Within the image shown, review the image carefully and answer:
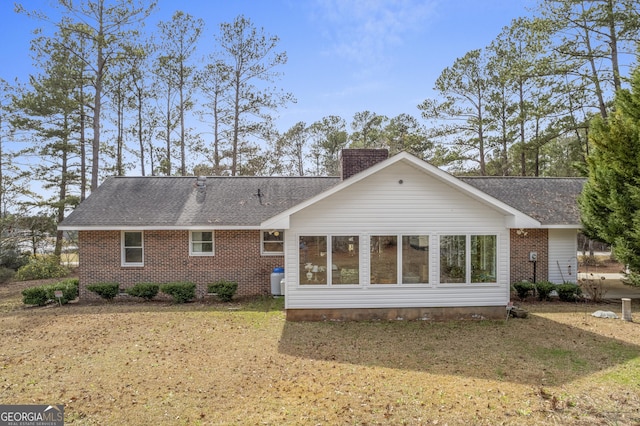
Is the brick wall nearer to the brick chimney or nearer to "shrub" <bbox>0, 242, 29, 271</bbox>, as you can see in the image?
the brick chimney

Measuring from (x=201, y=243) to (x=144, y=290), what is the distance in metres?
2.50

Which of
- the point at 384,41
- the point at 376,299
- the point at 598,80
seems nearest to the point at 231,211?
the point at 376,299

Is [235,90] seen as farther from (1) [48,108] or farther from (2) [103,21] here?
(1) [48,108]

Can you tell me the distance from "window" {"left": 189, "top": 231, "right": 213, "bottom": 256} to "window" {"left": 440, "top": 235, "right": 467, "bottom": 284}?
8.26m

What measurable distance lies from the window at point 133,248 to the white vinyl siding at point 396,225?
6906 millimetres

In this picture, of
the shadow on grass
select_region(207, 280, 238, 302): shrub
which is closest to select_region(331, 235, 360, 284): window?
the shadow on grass

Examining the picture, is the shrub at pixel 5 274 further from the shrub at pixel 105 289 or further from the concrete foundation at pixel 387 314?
the concrete foundation at pixel 387 314

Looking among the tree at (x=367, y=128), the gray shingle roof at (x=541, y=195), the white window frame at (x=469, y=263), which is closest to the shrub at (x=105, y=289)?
the white window frame at (x=469, y=263)

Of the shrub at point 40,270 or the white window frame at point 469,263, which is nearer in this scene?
the white window frame at point 469,263

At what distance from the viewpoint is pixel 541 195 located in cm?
1564

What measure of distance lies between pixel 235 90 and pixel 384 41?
50.1 ft

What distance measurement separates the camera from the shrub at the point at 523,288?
12.8m

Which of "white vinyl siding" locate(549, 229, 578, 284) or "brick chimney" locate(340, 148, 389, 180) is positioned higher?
"brick chimney" locate(340, 148, 389, 180)

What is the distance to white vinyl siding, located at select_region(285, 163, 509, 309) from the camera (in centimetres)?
998
